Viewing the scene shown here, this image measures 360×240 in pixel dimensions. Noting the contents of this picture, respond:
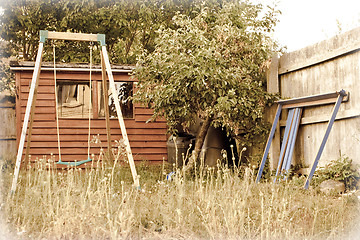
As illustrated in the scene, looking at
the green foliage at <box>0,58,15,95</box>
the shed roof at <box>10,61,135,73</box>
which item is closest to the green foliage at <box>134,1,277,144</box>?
the shed roof at <box>10,61,135,73</box>

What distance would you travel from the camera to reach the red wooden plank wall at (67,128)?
31.4 ft

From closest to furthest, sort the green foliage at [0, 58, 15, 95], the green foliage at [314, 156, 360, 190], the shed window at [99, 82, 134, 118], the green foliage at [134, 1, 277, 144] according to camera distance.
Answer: the green foliage at [314, 156, 360, 190]
the green foliage at [134, 1, 277, 144]
the shed window at [99, 82, 134, 118]
the green foliage at [0, 58, 15, 95]

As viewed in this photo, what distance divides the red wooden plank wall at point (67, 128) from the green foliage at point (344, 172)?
5.18 m

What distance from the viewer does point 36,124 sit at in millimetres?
9625

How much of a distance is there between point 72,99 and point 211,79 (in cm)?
457

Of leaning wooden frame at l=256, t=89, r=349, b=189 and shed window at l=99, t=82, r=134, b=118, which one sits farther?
shed window at l=99, t=82, r=134, b=118

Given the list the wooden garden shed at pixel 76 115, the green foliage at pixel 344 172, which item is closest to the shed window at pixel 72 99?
the wooden garden shed at pixel 76 115

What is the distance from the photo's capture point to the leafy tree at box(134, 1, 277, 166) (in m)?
6.51

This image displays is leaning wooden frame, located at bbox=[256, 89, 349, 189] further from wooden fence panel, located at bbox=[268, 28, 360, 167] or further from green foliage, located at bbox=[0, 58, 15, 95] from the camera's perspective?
green foliage, located at bbox=[0, 58, 15, 95]

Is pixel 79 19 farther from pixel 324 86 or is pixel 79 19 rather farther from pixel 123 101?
pixel 324 86

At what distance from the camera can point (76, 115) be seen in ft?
32.2

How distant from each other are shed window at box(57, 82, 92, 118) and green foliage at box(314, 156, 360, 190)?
6.18m

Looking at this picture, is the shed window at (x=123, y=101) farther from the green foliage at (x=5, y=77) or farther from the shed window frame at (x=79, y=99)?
the green foliage at (x=5, y=77)

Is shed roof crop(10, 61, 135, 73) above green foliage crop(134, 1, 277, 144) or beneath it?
above
